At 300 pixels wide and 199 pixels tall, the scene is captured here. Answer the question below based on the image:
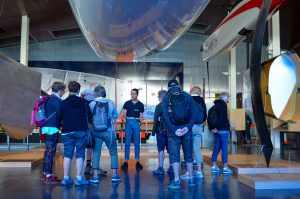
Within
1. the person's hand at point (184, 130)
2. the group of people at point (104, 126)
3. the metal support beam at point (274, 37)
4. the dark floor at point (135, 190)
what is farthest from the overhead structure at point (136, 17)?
the metal support beam at point (274, 37)

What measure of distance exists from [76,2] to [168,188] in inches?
77.2

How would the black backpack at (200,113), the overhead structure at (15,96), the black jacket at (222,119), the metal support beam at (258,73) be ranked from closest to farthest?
the metal support beam at (258,73) → the black backpack at (200,113) → the black jacket at (222,119) → the overhead structure at (15,96)

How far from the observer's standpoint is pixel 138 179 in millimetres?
4035

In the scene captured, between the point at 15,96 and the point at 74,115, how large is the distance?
217 centimetres

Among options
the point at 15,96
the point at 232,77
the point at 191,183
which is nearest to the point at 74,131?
the point at 191,183

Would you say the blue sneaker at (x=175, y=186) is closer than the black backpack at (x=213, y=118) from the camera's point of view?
Yes

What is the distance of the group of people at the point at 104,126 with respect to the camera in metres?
Answer: 3.51

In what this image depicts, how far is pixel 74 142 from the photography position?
3.66 m

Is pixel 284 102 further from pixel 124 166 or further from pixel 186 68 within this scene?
pixel 186 68

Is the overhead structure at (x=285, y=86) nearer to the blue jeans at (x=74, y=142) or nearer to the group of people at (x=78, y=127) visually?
the group of people at (x=78, y=127)

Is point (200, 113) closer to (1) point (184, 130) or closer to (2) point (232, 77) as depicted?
(1) point (184, 130)

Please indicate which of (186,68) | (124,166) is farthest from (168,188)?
(186,68)

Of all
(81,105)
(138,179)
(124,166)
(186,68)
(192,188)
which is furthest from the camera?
(186,68)

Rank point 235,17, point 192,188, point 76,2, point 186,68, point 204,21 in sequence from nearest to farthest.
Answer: point 76,2 → point 192,188 → point 235,17 → point 204,21 → point 186,68
